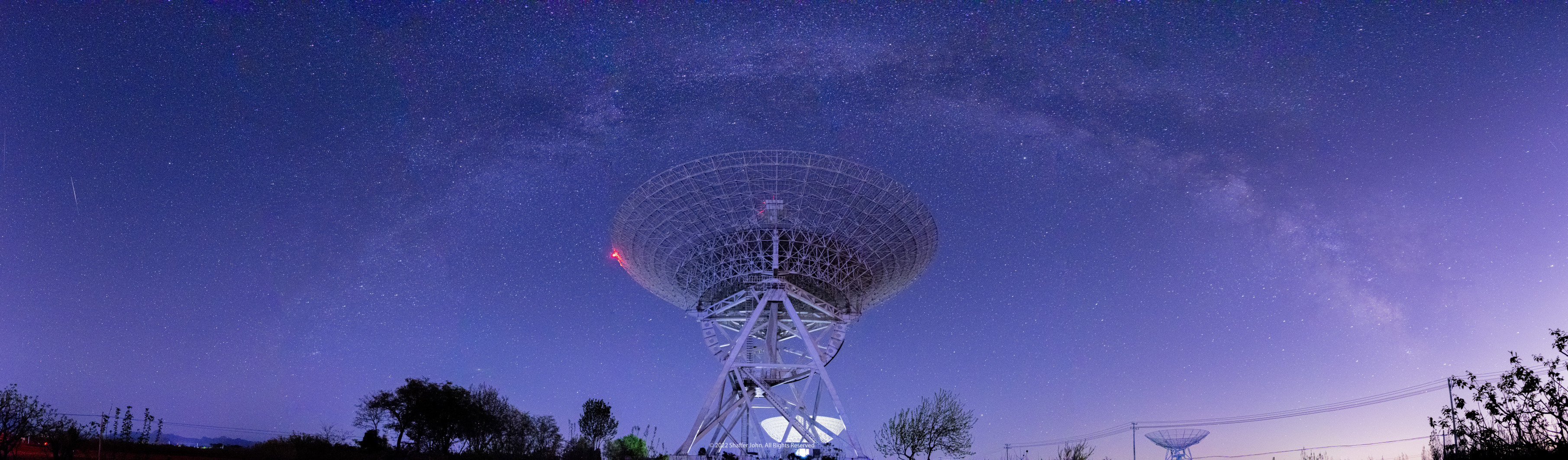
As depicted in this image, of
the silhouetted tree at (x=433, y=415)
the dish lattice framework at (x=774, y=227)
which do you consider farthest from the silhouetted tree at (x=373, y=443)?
the dish lattice framework at (x=774, y=227)

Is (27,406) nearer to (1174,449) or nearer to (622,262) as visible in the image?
(622,262)

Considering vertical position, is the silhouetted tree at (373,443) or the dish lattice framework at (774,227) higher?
the dish lattice framework at (774,227)

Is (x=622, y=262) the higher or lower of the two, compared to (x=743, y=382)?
higher

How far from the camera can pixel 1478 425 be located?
735 inches

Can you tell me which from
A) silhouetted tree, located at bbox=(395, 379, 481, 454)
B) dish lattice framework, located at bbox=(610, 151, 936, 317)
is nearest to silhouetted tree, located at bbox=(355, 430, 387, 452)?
silhouetted tree, located at bbox=(395, 379, 481, 454)

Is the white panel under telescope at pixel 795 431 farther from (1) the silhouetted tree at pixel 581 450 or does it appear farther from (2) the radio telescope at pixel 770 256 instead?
(1) the silhouetted tree at pixel 581 450

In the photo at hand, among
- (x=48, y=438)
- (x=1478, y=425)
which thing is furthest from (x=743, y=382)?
(x=1478, y=425)

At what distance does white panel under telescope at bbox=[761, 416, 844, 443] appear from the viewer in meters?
47.2

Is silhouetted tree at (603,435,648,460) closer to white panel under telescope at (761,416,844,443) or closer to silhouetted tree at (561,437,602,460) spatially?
silhouetted tree at (561,437,602,460)

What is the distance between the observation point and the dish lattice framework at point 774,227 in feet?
155

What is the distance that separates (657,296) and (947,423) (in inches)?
750

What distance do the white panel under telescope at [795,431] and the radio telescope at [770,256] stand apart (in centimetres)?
9

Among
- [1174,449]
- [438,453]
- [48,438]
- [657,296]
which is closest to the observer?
[48,438]

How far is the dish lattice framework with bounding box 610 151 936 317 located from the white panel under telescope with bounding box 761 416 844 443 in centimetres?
718
